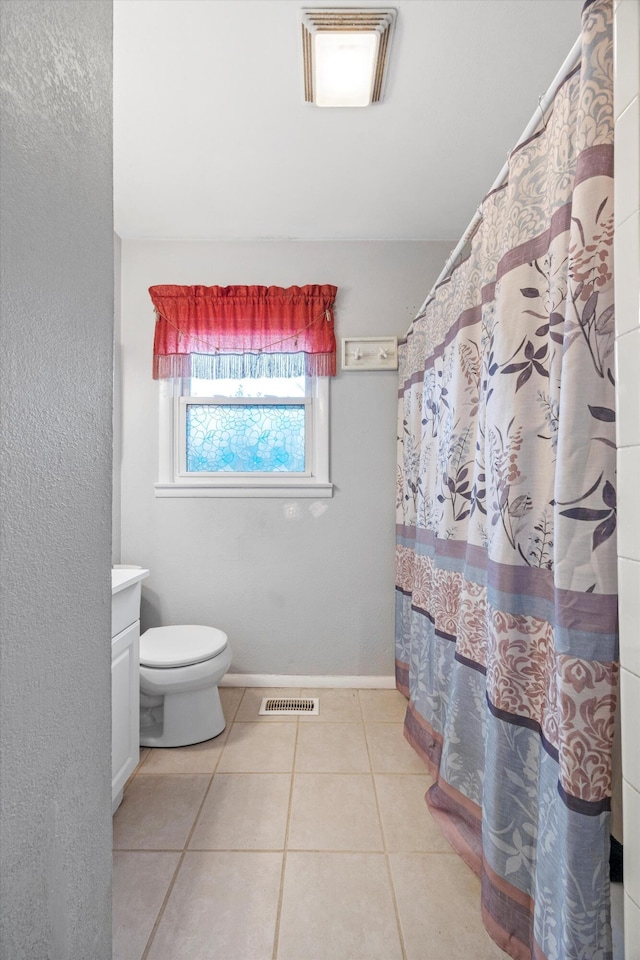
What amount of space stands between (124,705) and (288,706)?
3.23 ft

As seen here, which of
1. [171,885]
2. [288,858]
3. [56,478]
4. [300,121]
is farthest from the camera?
[300,121]

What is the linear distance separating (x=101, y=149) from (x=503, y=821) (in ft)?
5.12

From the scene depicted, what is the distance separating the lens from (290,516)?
2.72 meters

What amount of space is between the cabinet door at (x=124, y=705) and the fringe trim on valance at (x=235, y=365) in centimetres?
140

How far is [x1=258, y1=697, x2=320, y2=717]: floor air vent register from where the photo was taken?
243 centimetres

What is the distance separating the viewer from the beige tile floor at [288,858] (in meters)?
1.22

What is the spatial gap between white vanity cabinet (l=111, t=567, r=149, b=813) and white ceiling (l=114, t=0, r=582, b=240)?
1654 millimetres

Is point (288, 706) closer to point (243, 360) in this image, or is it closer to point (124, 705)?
point (124, 705)

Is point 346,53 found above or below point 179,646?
above

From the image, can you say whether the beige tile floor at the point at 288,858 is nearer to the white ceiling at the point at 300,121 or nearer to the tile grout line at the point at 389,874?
the tile grout line at the point at 389,874

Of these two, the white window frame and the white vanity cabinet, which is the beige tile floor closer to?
the white vanity cabinet

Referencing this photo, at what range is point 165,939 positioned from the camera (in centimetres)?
122

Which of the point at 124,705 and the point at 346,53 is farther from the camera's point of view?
the point at 124,705

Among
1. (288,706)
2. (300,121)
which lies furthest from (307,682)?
(300,121)
